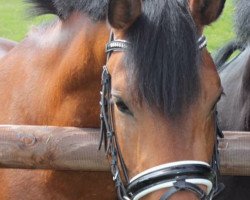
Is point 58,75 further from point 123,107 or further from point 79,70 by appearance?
point 123,107

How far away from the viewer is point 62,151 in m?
2.65

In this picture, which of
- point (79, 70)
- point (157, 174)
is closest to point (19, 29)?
point (79, 70)

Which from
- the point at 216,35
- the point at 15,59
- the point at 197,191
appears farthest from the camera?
the point at 216,35

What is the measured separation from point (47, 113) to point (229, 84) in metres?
1.16

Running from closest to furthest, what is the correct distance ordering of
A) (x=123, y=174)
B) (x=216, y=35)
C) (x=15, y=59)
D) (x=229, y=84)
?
(x=123, y=174), (x=15, y=59), (x=229, y=84), (x=216, y=35)

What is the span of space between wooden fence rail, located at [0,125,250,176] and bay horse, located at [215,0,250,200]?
0.53 metres

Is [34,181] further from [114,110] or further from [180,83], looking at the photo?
[180,83]

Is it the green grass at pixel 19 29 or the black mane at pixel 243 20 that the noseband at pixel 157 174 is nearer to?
the black mane at pixel 243 20

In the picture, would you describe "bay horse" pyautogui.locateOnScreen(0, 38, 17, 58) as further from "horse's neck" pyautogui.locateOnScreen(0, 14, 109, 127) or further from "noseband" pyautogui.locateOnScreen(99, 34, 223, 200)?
"noseband" pyautogui.locateOnScreen(99, 34, 223, 200)

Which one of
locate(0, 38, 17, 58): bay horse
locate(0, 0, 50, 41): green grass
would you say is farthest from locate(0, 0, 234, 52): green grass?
locate(0, 38, 17, 58): bay horse

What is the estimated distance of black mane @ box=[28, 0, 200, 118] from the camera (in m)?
2.25

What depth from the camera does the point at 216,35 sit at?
11.3m

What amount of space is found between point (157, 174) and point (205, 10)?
73 centimetres

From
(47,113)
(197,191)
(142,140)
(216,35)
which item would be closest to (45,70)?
(47,113)
